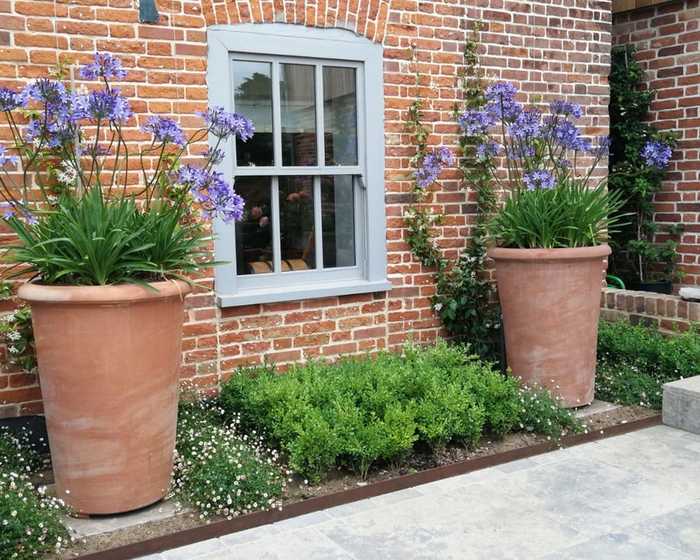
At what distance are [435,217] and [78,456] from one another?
3.07 metres

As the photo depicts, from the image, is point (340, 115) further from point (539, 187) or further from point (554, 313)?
point (554, 313)

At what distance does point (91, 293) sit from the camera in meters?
3.24

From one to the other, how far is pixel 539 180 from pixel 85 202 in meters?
2.94

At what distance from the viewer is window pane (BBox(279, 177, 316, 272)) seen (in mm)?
5043

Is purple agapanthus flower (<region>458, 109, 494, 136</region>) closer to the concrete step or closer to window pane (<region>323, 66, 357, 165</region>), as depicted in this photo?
window pane (<region>323, 66, 357, 165</region>)

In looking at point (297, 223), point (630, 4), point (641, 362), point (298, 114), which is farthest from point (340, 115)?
point (630, 4)

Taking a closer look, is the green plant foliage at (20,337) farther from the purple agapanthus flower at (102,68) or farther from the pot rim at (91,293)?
the purple agapanthus flower at (102,68)

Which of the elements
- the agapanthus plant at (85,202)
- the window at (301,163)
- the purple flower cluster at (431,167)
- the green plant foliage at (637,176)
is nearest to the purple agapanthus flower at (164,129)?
the agapanthus plant at (85,202)

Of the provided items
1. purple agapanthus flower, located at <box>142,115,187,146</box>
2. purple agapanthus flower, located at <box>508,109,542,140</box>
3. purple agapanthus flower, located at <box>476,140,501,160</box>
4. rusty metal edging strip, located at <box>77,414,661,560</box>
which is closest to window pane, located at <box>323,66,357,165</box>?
purple agapanthus flower, located at <box>476,140,501,160</box>

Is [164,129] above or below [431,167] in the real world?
above

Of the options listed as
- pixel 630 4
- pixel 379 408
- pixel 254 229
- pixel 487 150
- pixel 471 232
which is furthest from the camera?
pixel 630 4

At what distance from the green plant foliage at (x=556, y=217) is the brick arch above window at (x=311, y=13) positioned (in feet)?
5.01

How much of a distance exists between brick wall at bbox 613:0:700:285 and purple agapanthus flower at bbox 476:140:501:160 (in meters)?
2.36

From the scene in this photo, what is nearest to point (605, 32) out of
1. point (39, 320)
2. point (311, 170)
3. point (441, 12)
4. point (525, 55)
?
point (525, 55)
